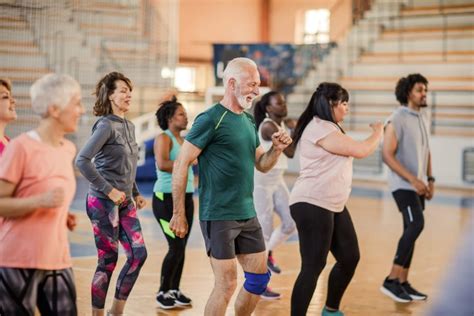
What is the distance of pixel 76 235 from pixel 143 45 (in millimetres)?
11390

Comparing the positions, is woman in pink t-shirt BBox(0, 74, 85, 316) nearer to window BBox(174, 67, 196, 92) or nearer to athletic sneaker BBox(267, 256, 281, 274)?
athletic sneaker BBox(267, 256, 281, 274)

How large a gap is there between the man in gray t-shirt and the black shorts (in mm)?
2425

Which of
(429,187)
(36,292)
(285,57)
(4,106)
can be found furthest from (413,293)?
(285,57)

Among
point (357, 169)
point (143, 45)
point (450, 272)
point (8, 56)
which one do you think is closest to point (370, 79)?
point (357, 169)

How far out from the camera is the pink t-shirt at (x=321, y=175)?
5.46m

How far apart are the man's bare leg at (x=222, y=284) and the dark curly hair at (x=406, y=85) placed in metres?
3.10

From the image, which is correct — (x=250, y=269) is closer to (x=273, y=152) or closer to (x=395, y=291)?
(x=273, y=152)

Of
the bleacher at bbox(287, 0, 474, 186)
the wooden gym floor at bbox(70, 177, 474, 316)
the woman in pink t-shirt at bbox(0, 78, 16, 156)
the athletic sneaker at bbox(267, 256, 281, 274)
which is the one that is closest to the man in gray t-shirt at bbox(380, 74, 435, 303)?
the wooden gym floor at bbox(70, 177, 474, 316)

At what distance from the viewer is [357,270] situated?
823 centimetres

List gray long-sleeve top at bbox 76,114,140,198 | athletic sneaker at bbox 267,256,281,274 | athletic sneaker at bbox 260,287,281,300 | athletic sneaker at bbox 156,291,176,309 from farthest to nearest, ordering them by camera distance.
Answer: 1. athletic sneaker at bbox 267,256,281,274
2. athletic sneaker at bbox 260,287,281,300
3. athletic sneaker at bbox 156,291,176,309
4. gray long-sleeve top at bbox 76,114,140,198

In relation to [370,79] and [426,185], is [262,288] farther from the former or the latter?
[370,79]

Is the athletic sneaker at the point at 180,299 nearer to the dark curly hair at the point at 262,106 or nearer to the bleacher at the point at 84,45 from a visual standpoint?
the dark curly hair at the point at 262,106

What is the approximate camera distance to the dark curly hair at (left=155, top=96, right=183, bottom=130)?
667 centimetres

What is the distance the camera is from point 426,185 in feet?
23.0
